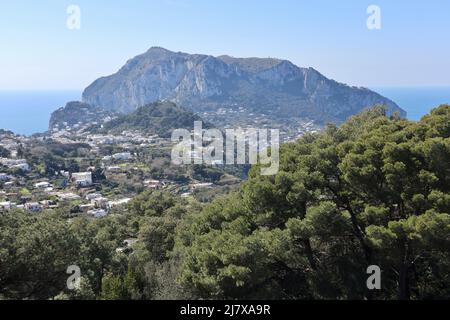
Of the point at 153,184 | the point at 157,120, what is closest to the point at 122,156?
the point at 153,184

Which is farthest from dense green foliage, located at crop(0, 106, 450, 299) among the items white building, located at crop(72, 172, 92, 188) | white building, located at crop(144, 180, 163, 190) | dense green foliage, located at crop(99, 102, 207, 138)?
dense green foliage, located at crop(99, 102, 207, 138)

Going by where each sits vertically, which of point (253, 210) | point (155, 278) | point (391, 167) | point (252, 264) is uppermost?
point (391, 167)

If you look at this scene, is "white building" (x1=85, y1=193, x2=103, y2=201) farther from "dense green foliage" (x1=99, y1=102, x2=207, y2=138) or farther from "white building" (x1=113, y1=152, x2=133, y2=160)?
"dense green foliage" (x1=99, y1=102, x2=207, y2=138)

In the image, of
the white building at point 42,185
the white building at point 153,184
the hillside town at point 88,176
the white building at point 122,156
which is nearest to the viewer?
the hillside town at point 88,176

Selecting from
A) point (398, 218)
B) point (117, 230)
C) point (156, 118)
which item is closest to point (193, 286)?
point (398, 218)

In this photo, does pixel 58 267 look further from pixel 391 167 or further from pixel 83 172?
pixel 83 172

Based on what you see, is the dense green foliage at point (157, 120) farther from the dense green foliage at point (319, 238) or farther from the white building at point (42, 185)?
the dense green foliage at point (319, 238)

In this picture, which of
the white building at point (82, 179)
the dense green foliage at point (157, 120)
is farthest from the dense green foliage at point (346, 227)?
the dense green foliage at point (157, 120)

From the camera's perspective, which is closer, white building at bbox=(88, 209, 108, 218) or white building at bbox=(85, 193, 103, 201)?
white building at bbox=(88, 209, 108, 218)
